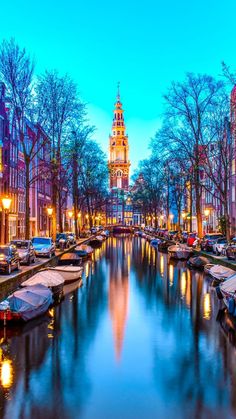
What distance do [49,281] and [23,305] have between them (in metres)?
5.22

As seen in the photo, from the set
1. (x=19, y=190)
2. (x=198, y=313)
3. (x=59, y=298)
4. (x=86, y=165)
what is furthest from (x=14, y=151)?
(x=198, y=313)

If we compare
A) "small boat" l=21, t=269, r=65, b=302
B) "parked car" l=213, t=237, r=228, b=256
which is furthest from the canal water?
"parked car" l=213, t=237, r=228, b=256

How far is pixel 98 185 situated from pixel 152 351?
84.3 meters

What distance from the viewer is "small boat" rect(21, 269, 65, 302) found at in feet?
81.2

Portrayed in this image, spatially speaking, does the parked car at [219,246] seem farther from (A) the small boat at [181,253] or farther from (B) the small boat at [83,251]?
(B) the small boat at [83,251]

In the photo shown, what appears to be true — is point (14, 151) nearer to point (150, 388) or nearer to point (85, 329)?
point (85, 329)

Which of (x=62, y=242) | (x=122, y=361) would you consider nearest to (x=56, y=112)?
(x=62, y=242)

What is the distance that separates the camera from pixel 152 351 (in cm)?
1714

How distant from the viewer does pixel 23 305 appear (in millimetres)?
20234

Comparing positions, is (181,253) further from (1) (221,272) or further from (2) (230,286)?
(2) (230,286)

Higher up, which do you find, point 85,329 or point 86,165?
point 86,165

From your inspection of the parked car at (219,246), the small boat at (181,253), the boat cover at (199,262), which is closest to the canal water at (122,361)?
the boat cover at (199,262)

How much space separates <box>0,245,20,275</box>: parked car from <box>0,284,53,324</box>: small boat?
27.0 ft

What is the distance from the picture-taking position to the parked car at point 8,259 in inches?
1173
